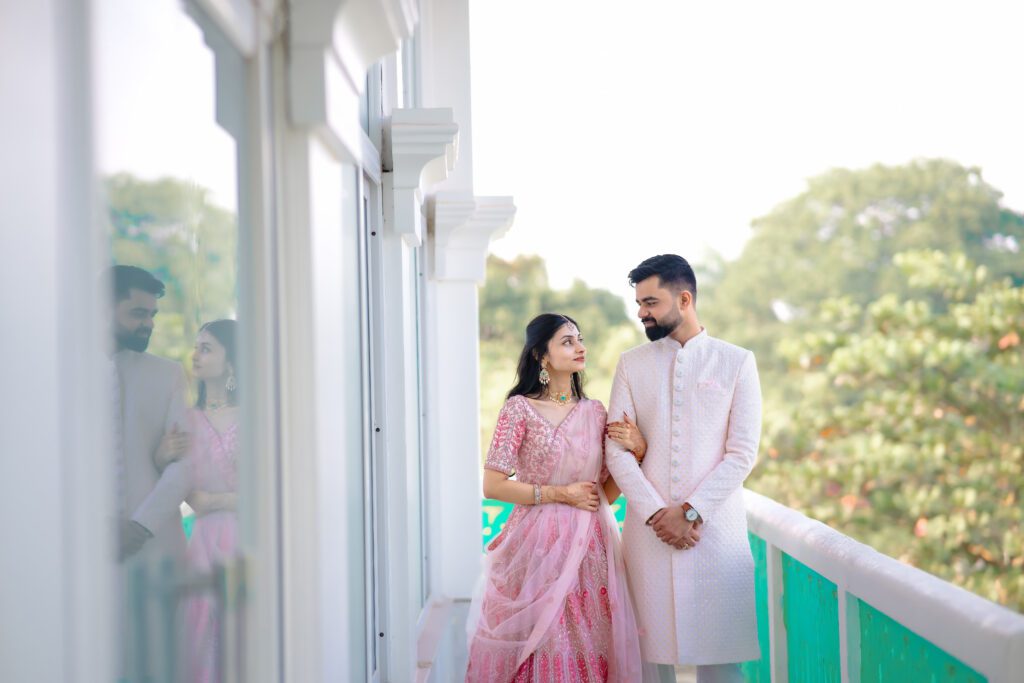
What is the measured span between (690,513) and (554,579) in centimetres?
47

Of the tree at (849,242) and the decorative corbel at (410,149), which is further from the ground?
the tree at (849,242)

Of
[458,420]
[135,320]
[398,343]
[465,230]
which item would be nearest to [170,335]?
[135,320]

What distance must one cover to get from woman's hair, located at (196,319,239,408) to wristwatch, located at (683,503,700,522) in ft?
6.45

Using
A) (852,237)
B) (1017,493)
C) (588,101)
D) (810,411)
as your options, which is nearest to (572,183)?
(588,101)

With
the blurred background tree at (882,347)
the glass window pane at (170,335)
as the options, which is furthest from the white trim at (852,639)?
the blurred background tree at (882,347)

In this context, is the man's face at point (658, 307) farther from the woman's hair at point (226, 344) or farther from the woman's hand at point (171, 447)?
the woman's hand at point (171, 447)

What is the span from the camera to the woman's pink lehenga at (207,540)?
3.75 ft

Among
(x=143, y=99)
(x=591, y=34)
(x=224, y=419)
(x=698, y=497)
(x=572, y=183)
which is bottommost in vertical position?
(x=698, y=497)

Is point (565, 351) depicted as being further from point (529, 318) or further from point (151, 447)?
point (529, 318)

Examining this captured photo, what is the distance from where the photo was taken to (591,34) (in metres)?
15.6

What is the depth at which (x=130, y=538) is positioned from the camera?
98cm

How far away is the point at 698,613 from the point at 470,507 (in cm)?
183

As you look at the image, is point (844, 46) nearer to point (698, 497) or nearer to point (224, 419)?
point (698, 497)

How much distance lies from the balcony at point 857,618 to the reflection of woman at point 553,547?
1.58ft
